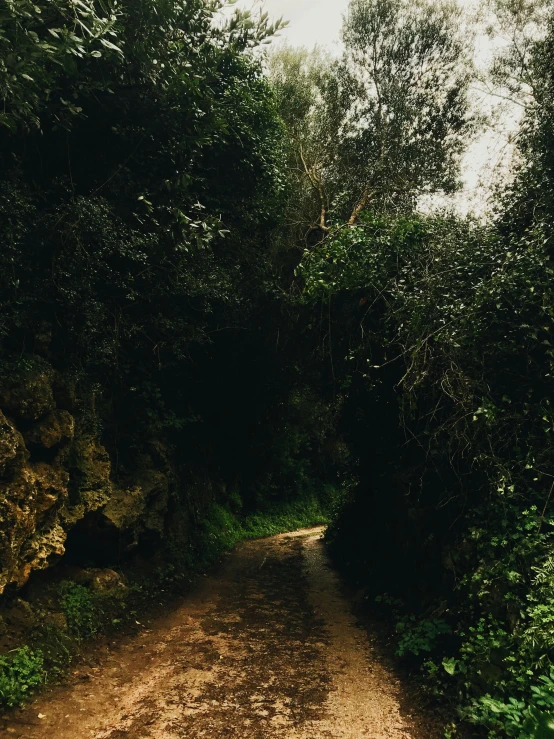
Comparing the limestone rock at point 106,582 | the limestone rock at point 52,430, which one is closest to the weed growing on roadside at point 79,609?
the limestone rock at point 106,582

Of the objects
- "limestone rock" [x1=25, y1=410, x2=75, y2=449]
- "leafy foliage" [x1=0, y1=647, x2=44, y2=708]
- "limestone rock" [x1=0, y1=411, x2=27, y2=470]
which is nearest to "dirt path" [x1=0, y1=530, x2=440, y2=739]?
"leafy foliage" [x1=0, y1=647, x2=44, y2=708]

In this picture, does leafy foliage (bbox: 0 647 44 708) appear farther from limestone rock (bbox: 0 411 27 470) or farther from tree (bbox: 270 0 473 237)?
tree (bbox: 270 0 473 237)

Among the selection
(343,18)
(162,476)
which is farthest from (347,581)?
(343,18)

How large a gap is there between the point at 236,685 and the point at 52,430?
13.5 feet

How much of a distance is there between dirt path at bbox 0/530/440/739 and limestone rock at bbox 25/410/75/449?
2988 mm

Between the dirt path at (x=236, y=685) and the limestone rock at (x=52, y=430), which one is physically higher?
the limestone rock at (x=52, y=430)

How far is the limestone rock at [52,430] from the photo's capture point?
21.5 ft

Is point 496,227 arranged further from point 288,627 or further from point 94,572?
point 94,572

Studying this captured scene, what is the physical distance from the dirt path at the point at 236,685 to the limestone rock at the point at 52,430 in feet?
9.80

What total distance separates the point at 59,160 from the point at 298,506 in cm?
1760

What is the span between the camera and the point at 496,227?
812cm

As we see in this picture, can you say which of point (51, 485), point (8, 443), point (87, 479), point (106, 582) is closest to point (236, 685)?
point (106, 582)

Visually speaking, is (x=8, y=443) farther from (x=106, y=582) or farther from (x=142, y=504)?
(x=142, y=504)

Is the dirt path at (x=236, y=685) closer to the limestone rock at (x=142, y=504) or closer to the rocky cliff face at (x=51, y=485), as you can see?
the rocky cliff face at (x=51, y=485)
